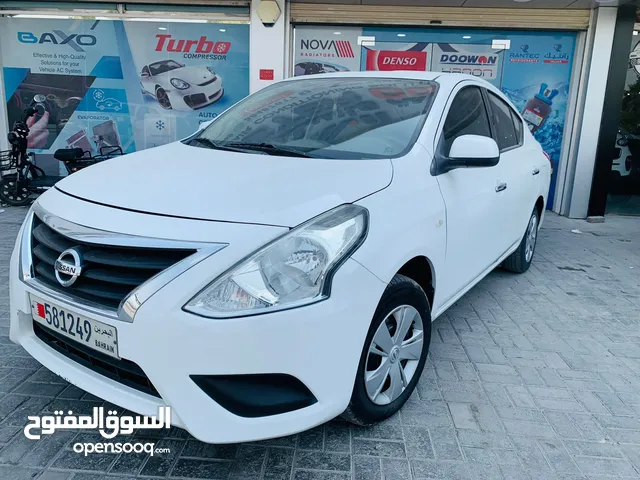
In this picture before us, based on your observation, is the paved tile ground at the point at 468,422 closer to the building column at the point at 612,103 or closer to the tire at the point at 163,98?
the building column at the point at 612,103

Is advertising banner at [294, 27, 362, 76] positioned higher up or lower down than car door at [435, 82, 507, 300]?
higher up

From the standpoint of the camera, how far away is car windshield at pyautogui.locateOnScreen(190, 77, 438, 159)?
9.09ft

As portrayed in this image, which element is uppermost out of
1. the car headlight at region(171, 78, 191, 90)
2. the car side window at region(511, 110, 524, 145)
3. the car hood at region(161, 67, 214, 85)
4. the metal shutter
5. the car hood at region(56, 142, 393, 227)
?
the metal shutter

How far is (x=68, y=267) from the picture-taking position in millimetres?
2021

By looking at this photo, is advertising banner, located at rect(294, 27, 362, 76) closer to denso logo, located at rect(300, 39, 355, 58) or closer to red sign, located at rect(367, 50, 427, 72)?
denso logo, located at rect(300, 39, 355, 58)

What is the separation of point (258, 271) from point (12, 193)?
22.8ft

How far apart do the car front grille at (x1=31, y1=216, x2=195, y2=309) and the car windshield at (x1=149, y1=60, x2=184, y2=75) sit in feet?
22.3

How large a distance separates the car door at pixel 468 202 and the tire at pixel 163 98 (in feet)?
19.4

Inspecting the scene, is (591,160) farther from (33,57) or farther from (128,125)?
(33,57)

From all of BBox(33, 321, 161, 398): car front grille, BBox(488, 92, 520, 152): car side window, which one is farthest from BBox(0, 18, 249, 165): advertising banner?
BBox(33, 321, 161, 398): car front grille

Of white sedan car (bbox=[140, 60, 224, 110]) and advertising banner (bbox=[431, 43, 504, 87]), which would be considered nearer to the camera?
advertising banner (bbox=[431, 43, 504, 87])

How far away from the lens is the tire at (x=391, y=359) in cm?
219

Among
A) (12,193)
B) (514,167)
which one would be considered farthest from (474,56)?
(12,193)

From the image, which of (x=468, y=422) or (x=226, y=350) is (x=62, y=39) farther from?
(x=468, y=422)
